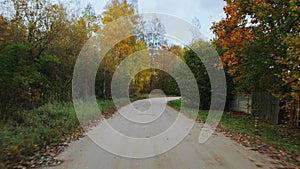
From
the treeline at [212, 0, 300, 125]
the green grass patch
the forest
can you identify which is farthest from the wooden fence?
the green grass patch

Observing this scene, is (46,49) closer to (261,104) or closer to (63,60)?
(63,60)

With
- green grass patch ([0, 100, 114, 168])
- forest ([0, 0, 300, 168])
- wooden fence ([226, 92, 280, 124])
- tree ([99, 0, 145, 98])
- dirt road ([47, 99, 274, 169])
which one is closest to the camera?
dirt road ([47, 99, 274, 169])

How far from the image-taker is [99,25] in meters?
21.7

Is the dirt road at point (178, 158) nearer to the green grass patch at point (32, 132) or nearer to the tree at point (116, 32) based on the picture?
the green grass patch at point (32, 132)

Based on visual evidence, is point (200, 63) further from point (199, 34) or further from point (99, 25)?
point (199, 34)

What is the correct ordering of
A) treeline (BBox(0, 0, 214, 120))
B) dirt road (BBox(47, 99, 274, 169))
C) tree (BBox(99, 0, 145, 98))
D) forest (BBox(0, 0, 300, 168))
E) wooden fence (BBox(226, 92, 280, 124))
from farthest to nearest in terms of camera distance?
1. tree (BBox(99, 0, 145, 98))
2. wooden fence (BBox(226, 92, 280, 124))
3. treeline (BBox(0, 0, 214, 120))
4. forest (BBox(0, 0, 300, 168))
5. dirt road (BBox(47, 99, 274, 169))

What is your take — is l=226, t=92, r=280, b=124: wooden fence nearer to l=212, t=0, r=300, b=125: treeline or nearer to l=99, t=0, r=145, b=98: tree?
l=212, t=0, r=300, b=125: treeline

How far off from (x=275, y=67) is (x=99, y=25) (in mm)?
14857

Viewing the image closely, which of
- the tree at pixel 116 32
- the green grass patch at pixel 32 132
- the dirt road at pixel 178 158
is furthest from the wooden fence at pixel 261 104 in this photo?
the tree at pixel 116 32

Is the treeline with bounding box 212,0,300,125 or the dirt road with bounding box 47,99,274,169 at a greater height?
the treeline with bounding box 212,0,300,125

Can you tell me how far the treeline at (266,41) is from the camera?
8.50 m

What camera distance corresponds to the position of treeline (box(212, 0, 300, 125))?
335 inches

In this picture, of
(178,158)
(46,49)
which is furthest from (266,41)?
(46,49)

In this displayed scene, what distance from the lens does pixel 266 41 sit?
33.5ft
